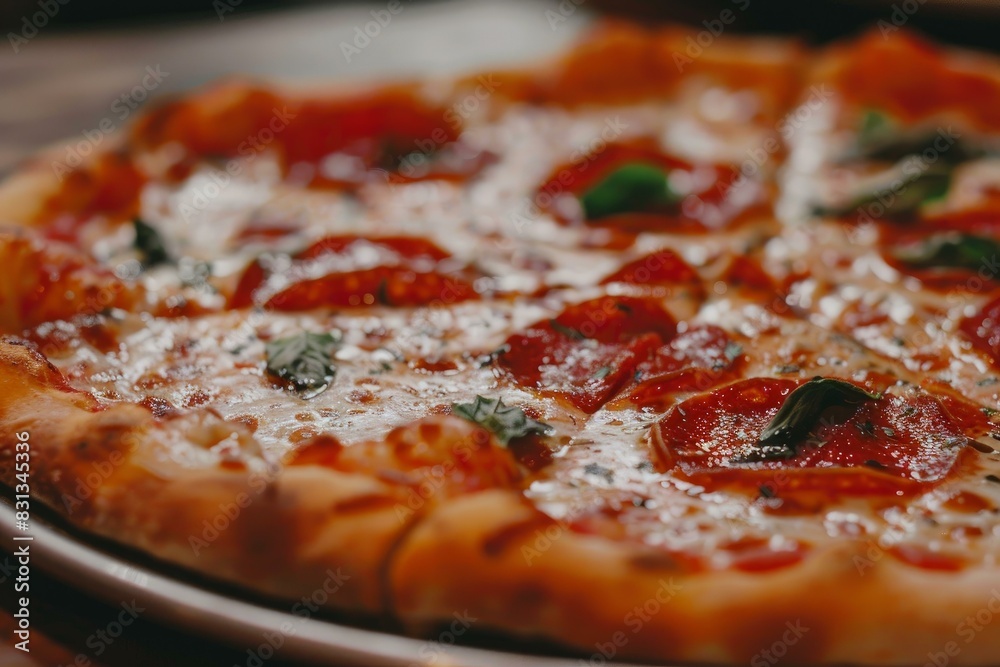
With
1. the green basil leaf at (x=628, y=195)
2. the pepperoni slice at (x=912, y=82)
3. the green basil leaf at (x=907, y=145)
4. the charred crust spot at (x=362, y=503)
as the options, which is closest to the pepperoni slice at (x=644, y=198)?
the green basil leaf at (x=628, y=195)

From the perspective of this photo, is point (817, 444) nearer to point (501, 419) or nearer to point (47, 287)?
point (501, 419)

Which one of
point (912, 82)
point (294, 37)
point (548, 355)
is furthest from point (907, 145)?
point (294, 37)

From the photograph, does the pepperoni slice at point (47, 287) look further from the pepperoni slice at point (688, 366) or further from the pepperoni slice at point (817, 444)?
the pepperoni slice at point (817, 444)

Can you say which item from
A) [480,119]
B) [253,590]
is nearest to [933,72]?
[480,119]

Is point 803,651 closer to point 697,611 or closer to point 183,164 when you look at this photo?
point 697,611

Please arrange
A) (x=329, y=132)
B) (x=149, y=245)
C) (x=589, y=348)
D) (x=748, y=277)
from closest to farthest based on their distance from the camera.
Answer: (x=589, y=348) → (x=748, y=277) → (x=149, y=245) → (x=329, y=132)
